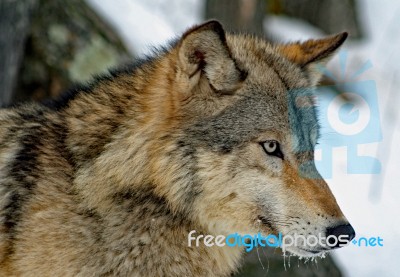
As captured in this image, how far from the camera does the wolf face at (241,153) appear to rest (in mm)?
3783

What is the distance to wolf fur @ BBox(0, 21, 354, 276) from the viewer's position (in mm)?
3814

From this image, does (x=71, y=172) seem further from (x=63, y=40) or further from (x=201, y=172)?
(x=63, y=40)

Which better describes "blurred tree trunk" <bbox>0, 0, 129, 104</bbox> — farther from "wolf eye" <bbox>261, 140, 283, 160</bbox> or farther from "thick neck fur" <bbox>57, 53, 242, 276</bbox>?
"wolf eye" <bbox>261, 140, 283, 160</bbox>

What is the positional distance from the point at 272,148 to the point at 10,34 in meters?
4.22

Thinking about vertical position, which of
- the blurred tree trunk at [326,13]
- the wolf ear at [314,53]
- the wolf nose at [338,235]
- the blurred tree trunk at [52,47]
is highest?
the blurred tree trunk at [326,13]

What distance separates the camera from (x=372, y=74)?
1102 cm

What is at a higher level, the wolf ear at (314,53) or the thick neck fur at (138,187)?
the wolf ear at (314,53)

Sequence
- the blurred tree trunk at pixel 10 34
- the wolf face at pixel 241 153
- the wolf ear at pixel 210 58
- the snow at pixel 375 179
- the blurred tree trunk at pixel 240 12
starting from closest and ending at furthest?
the wolf ear at pixel 210 58 → the wolf face at pixel 241 153 → the snow at pixel 375 179 → the blurred tree trunk at pixel 10 34 → the blurred tree trunk at pixel 240 12

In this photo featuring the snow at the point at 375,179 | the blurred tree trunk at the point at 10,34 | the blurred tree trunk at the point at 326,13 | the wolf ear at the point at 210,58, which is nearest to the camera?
the wolf ear at the point at 210,58

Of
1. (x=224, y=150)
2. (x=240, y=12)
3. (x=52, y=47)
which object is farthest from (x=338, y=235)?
(x=240, y=12)

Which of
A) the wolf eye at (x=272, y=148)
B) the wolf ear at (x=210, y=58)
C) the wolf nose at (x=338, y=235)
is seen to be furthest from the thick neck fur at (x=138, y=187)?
the wolf nose at (x=338, y=235)

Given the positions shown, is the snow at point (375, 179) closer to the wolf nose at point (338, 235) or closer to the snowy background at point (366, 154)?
the snowy background at point (366, 154)

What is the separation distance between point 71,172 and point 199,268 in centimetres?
97

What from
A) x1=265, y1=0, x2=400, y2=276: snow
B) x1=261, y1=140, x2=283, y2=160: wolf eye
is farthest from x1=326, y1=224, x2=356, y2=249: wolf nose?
x1=265, y1=0, x2=400, y2=276: snow
